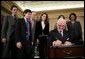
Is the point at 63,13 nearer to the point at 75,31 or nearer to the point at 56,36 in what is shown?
the point at 75,31

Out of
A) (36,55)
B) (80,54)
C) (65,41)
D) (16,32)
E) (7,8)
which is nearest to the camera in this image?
(80,54)

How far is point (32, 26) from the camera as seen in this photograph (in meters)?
3.14

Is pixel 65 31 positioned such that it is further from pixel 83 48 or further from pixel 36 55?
pixel 36 55

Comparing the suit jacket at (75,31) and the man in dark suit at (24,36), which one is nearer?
the suit jacket at (75,31)

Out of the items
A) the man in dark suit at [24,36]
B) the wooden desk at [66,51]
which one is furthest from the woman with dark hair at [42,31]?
the wooden desk at [66,51]

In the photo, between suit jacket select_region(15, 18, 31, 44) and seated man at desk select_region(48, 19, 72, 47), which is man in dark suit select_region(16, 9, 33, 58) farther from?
seated man at desk select_region(48, 19, 72, 47)

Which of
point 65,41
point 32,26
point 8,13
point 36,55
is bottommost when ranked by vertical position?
point 36,55

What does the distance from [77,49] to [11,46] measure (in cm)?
101

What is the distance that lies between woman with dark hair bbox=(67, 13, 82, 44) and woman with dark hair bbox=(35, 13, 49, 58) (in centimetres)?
39

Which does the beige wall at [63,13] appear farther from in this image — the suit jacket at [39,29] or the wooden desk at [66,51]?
the wooden desk at [66,51]

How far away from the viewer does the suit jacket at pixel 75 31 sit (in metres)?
2.84

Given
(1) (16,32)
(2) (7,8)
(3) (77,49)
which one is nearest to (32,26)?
(1) (16,32)

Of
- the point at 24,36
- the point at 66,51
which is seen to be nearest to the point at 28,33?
the point at 24,36

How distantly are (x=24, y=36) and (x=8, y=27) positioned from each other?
264 millimetres
